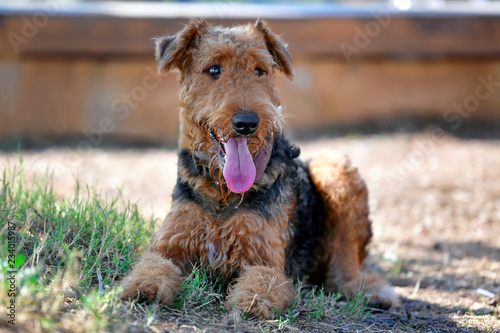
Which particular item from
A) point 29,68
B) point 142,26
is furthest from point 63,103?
point 142,26

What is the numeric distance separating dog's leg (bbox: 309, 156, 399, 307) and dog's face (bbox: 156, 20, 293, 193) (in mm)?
982

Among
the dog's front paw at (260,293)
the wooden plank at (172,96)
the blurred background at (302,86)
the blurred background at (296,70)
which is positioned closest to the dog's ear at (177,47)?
the dog's front paw at (260,293)

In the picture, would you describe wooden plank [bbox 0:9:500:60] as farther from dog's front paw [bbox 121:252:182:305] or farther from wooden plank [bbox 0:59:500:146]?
dog's front paw [bbox 121:252:182:305]

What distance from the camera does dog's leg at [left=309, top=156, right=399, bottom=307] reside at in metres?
4.30

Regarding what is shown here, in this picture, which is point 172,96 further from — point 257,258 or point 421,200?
point 257,258

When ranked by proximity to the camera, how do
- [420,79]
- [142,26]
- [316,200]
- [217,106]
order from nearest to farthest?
1. [217,106]
2. [316,200]
3. [142,26]
4. [420,79]

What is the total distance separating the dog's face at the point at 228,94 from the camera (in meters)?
3.23

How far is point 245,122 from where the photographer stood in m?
3.13

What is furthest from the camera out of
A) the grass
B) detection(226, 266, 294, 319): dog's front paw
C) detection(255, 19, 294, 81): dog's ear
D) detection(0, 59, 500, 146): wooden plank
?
detection(0, 59, 500, 146): wooden plank

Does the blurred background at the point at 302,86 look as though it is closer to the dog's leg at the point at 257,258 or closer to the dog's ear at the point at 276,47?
the dog's ear at the point at 276,47

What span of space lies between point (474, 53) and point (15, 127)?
7.75 m

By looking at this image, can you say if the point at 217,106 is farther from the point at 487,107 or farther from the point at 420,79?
the point at 487,107

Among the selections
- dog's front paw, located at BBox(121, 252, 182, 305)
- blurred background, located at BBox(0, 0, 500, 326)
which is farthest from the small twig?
blurred background, located at BBox(0, 0, 500, 326)

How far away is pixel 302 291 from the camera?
3.89 meters
